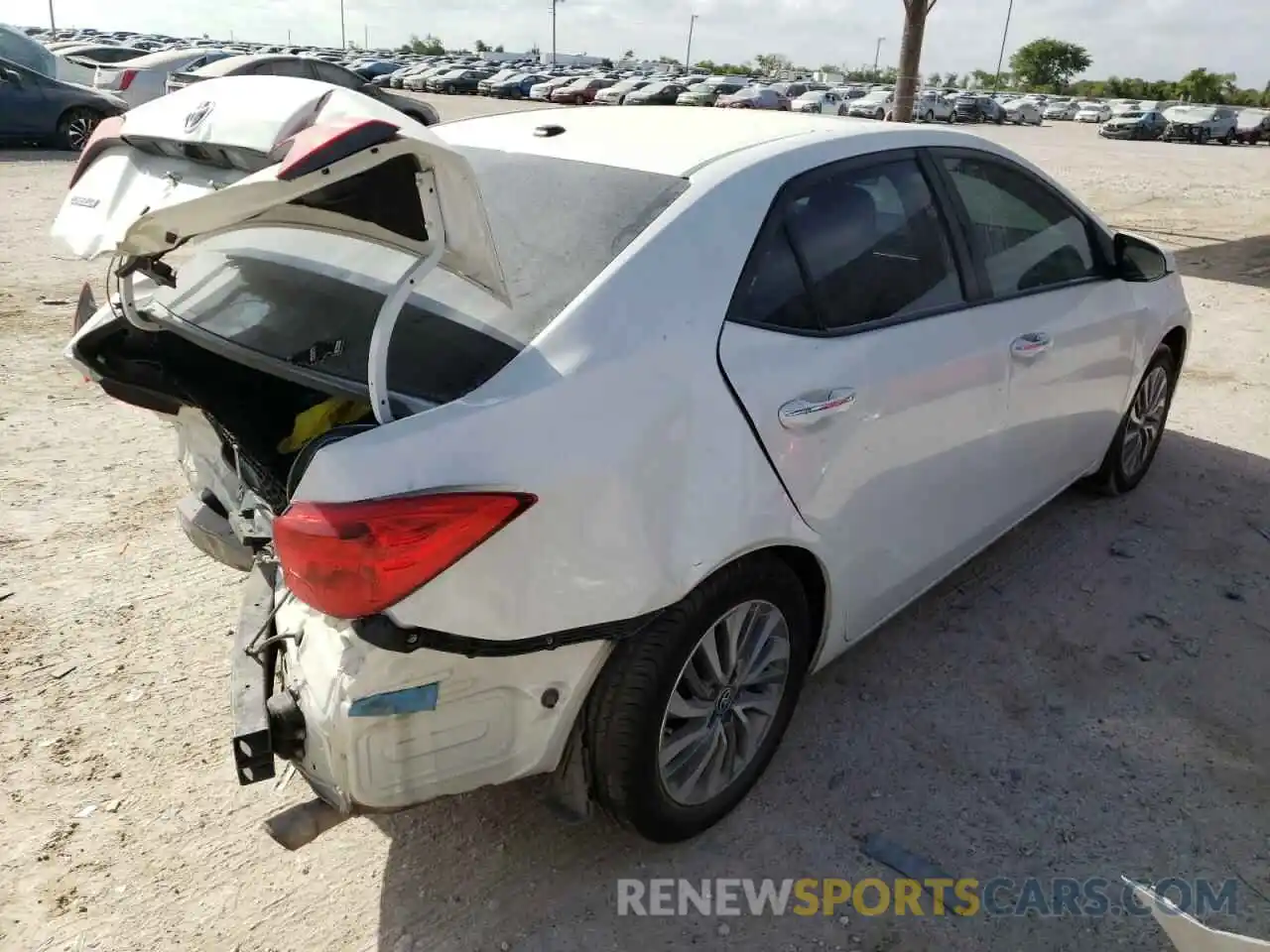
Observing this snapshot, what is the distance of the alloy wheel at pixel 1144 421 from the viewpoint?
4465mm

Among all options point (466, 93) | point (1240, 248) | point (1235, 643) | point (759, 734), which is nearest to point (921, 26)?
point (1240, 248)

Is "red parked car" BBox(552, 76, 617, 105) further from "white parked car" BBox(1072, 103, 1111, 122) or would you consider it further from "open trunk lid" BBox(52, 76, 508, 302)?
"open trunk lid" BBox(52, 76, 508, 302)

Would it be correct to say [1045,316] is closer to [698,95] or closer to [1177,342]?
[1177,342]

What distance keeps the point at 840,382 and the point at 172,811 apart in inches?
82.7

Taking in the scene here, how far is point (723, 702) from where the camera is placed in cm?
252

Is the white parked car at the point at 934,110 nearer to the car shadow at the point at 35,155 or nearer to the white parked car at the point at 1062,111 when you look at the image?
the white parked car at the point at 1062,111

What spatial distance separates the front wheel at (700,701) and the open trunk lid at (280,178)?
2.81 feet

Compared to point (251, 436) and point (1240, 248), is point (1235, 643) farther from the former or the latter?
point (1240, 248)

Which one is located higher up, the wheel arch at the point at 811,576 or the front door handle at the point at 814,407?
the front door handle at the point at 814,407

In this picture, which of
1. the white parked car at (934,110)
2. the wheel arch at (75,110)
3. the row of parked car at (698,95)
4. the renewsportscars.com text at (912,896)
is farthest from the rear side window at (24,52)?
the white parked car at (934,110)

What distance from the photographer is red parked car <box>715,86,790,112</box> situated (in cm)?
4156

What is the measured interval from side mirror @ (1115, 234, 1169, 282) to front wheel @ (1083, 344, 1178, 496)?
1.80 ft

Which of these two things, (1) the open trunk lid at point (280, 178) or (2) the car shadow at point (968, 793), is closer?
(1) the open trunk lid at point (280, 178)

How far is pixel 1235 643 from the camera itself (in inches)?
139
